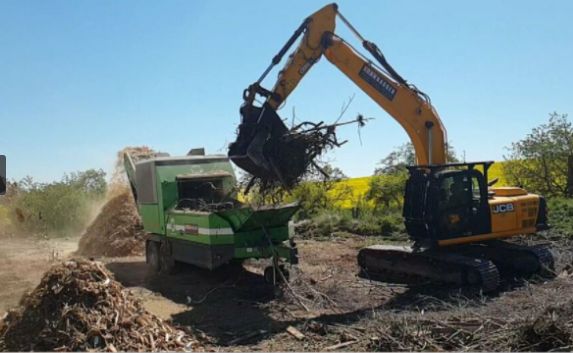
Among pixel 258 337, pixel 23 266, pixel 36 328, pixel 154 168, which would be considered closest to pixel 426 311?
pixel 258 337

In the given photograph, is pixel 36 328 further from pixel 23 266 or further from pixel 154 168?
pixel 23 266

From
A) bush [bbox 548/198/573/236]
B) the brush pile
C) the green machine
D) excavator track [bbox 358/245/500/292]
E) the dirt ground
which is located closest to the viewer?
the brush pile

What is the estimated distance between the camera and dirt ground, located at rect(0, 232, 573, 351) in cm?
781

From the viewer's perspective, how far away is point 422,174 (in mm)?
11547

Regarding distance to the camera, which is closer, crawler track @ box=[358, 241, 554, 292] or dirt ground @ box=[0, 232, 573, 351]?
dirt ground @ box=[0, 232, 573, 351]

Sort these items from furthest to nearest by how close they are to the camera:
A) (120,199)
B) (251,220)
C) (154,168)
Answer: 1. (120,199)
2. (154,168)
3. (251,220)

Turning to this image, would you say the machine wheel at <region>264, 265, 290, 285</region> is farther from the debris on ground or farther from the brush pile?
the debris on ground

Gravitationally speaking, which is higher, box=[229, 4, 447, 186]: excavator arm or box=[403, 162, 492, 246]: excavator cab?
box=[229, 4, 447, 186]: excavator arm

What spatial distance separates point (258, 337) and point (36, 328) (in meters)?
2.73

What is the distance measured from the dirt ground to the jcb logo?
147 cm

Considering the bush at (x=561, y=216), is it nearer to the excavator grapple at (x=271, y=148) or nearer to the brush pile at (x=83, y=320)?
the excavator grapple at (x=271, y=148)

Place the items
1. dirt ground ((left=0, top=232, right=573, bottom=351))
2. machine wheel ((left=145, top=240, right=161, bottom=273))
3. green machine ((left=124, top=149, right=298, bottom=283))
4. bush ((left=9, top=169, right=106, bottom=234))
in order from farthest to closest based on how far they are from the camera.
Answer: bush ((left=9, top=169, right=106, bottom=234))
machine wheel ((left=145, top=240, right=161, bottom=273))
green machine ((left=124, top=149, right=298, bottom=283))
dirt ground ((left=0, top=232, right=573, bottom=351))

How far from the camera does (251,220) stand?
35.8ft

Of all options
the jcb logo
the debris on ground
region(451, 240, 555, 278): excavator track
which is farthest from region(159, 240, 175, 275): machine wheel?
the jcb logo
